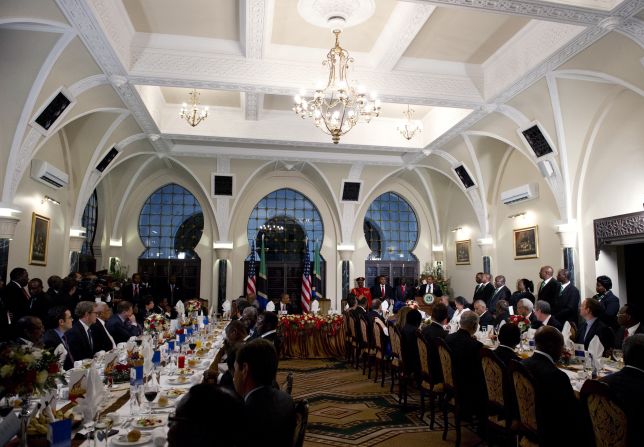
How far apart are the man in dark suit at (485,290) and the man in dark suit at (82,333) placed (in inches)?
332

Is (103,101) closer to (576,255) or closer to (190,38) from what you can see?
(190,38)

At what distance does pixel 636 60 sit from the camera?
683 centimetres

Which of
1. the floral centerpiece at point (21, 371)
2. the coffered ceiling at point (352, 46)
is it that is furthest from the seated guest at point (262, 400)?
the coffered ceiling at point (352, 46)

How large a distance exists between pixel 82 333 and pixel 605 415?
5.26 meters

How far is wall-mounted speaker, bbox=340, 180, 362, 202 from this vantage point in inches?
584

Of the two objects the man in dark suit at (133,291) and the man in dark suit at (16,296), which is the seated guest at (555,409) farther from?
the man in dark suit at (133,291)

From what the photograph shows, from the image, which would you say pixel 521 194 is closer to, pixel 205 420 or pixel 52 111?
pixel 52 111

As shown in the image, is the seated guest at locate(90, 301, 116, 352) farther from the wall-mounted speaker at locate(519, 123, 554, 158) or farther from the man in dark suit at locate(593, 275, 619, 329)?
the wall-mounted speaker at locate(519, 123, 554, 158)

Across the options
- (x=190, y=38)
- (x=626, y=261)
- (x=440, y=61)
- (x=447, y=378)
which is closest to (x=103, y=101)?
(x=190, y=38)

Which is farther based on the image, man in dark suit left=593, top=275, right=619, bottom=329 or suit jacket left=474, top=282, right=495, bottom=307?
suit jacket left=474, top=282, right=495, bottom=307

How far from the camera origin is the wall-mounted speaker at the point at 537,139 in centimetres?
925

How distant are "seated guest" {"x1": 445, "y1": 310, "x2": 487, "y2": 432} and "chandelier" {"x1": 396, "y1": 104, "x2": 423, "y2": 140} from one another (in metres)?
6.94

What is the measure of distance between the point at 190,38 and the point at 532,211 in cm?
868

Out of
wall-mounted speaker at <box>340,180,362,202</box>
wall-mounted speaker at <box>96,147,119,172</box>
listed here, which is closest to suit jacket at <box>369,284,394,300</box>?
wall-mounted speaker at <box>340,180,362,202</box>
